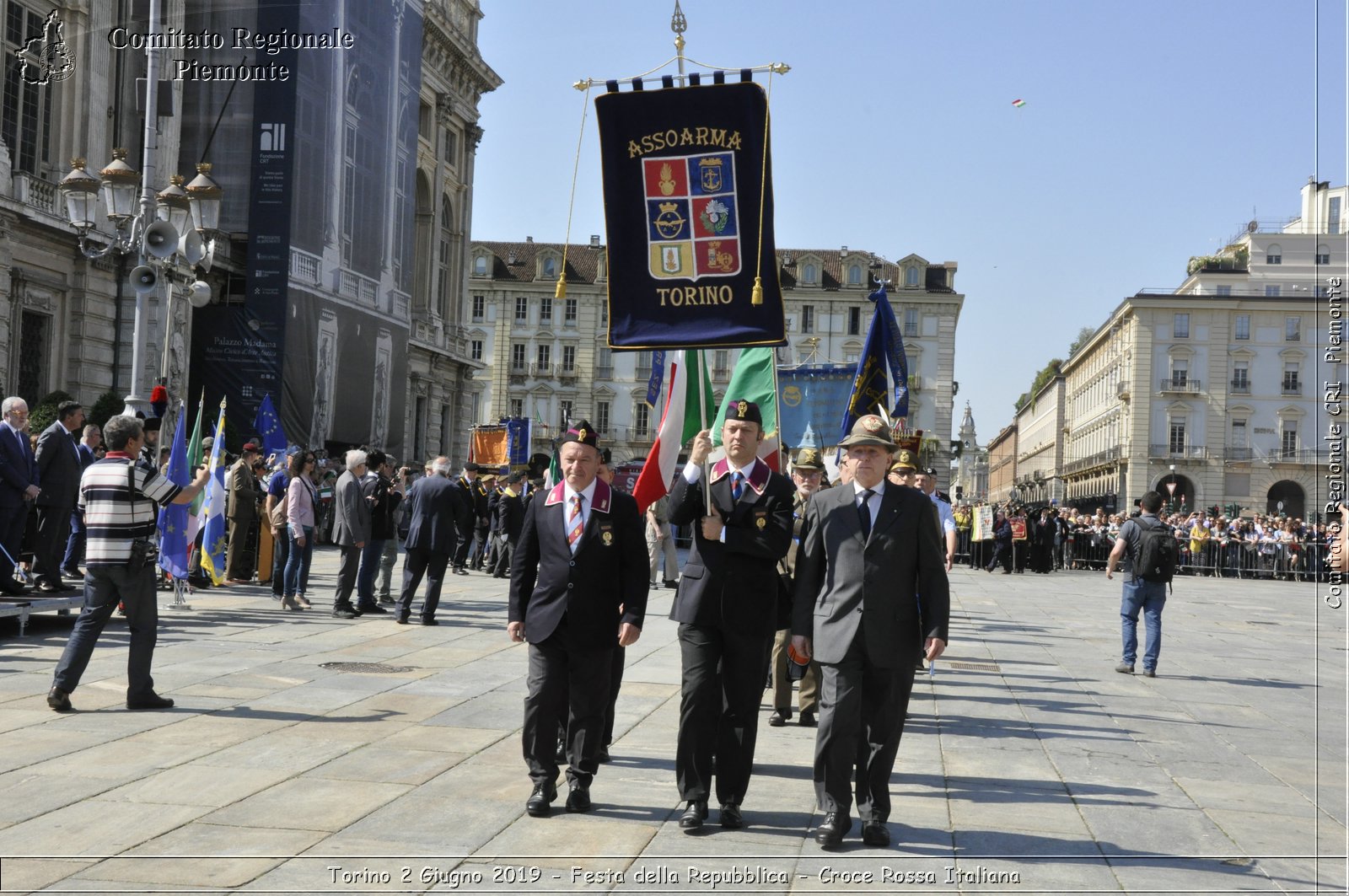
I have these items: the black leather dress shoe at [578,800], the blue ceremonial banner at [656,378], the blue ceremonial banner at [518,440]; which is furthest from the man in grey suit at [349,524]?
the blue ceremonial banner at [518,440]

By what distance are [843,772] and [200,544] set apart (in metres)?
13.0

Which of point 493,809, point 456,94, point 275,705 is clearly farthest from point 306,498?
point 456,94

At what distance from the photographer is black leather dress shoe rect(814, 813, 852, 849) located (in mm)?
5625

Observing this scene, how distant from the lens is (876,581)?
5.96 meters

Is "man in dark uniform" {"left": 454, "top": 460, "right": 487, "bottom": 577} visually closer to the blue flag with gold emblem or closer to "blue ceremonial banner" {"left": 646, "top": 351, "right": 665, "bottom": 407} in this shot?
"blue ceremonial banner" {"left": 646, "top": 351, "right": 665, "bottom": 407}

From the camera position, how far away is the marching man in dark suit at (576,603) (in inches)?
245

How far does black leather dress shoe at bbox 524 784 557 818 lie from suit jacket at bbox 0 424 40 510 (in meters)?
8.36

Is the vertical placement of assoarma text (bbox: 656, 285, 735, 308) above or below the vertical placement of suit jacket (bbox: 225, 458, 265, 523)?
above

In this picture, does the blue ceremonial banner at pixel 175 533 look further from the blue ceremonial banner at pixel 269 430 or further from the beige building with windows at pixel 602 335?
the beige building with windows at pixel 602 335

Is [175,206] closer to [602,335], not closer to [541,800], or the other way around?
[541,800]

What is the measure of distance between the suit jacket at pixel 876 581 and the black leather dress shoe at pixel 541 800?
131cm

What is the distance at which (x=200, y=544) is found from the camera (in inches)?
664

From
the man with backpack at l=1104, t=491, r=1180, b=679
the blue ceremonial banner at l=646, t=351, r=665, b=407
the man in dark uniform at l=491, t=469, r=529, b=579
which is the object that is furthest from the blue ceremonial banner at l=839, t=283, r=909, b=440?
the man in dark uniform at l=491, t=469, r=529, b=579

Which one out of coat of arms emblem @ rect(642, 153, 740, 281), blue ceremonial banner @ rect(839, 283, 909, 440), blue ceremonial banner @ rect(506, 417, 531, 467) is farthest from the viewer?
blue ceremonial banner @ rect(506, 417, 531, 467)
